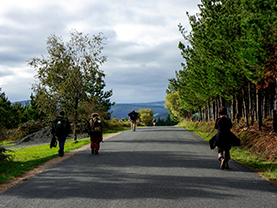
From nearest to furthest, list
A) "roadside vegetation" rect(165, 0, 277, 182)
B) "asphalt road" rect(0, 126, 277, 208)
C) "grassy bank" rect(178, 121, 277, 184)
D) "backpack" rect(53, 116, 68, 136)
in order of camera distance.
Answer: "asphalt road" rect(0, 126, 277, 208) → "grassy bank" rect(178, 121, 277, 184) → "roadside vegetation" rect(165, 0, 277, 182) → "backpack" rect(53, 116, 68, 136)

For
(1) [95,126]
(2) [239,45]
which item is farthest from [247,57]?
(1) [95,126]

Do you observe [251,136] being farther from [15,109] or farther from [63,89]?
[15,109]

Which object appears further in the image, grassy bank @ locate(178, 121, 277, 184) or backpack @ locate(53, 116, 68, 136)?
backpack @ locate(53, 116, 68, 136)

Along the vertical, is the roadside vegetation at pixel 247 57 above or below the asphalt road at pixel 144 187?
above

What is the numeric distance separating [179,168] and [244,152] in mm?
5473

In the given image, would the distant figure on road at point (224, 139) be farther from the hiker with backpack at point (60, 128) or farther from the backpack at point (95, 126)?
the hiker with backpack at point (60, 128)

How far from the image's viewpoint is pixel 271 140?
12930 mm

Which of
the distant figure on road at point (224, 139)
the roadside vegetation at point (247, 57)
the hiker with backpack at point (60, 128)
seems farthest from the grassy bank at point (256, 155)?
the hiker with backpack at point (60, 128)

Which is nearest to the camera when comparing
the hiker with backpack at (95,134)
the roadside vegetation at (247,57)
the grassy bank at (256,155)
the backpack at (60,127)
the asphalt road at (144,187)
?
the asphalt road at (144,187)

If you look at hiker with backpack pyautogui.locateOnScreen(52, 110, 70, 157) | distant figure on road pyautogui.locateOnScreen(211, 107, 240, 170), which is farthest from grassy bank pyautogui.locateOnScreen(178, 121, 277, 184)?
hiker with backpack pyautogui.locateOnScreen(52, 110, 70, 157)

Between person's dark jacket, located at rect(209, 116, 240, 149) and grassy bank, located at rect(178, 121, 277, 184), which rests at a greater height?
person's dark jacket, located at rect(209, 116, 240, 149)

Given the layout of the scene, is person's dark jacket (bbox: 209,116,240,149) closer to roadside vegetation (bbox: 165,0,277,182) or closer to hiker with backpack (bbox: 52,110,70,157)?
roadside vegetation (bbox: 165,0,277,182)

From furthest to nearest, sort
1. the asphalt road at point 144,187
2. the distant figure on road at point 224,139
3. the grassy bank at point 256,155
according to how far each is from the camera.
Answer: the distant figure on road at point 224,139
the grassy bank at point 256,155
the asphalt road at point 144,187

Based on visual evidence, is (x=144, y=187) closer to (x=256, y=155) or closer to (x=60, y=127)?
(x=256, y=155)
